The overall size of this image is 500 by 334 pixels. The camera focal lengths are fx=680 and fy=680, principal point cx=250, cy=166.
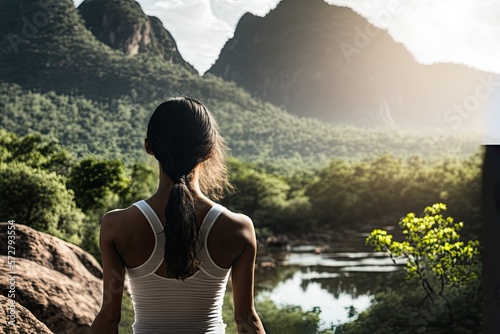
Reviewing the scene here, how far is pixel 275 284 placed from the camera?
614 centimetres

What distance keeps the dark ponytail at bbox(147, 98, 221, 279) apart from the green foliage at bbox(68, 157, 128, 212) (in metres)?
5.14

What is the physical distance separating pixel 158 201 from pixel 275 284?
5.16 meters

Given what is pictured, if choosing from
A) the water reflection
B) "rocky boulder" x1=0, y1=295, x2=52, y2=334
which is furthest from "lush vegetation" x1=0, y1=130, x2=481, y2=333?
"rocky boulder" x1=0, y1=295, x2=52, y2=334

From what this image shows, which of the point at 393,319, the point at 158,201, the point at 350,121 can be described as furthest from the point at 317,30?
the point at 158,201

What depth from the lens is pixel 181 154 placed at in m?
1.09

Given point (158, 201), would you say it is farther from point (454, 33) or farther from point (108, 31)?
point (108, 31)

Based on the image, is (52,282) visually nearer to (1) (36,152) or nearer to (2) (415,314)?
(1) (36,152)

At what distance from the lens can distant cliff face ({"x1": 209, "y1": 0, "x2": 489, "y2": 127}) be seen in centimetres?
659

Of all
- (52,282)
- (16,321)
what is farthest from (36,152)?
(16,321)

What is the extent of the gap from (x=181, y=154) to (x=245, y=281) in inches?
9.3

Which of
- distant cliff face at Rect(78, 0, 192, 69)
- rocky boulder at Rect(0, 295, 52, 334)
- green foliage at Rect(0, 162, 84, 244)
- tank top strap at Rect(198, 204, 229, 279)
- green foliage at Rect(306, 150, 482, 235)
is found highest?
distant cliff face at Rect(78, 0, 192, 69)

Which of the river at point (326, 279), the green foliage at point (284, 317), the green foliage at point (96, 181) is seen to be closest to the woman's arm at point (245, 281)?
the green foliage at point (284, 317)

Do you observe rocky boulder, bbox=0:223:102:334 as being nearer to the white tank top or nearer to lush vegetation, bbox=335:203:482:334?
lush vegetation, bbox=335:203:482:334

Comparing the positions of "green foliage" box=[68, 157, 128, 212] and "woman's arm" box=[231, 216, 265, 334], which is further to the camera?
"green foliage" box=[68, 157, 128, 212]
